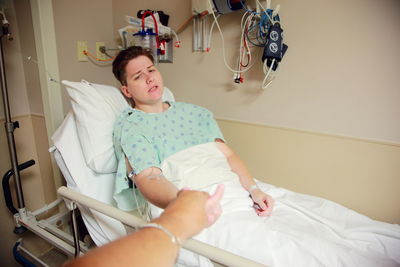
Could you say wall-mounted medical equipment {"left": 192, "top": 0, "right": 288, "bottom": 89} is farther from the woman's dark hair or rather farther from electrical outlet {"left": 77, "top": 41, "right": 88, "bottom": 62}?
electrical outlet {"left": 77, "top": 41, "right": 88, "bottom": 62}

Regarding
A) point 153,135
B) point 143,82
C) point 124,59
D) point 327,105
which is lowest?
point 153,135

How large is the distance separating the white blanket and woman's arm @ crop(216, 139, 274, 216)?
0.16ft

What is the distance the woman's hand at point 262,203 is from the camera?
108cm

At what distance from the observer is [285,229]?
947 mm

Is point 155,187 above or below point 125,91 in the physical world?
below

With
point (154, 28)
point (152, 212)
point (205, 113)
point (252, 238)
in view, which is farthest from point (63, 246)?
point (154, 28)

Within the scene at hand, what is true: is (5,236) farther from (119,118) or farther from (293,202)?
(293,202)

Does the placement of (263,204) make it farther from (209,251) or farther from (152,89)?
(152,89)

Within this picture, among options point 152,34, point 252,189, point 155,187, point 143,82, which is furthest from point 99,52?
point 252,189

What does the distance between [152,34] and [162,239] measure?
5.07ft

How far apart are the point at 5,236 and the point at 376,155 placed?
2437 millimetres

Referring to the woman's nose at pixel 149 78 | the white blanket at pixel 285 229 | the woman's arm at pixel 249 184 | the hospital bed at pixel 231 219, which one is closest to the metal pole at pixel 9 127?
the hospital bed at pixel 231 219

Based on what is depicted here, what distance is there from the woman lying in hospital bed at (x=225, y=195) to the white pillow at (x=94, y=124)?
7cm

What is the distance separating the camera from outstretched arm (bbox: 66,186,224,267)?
361 mm
